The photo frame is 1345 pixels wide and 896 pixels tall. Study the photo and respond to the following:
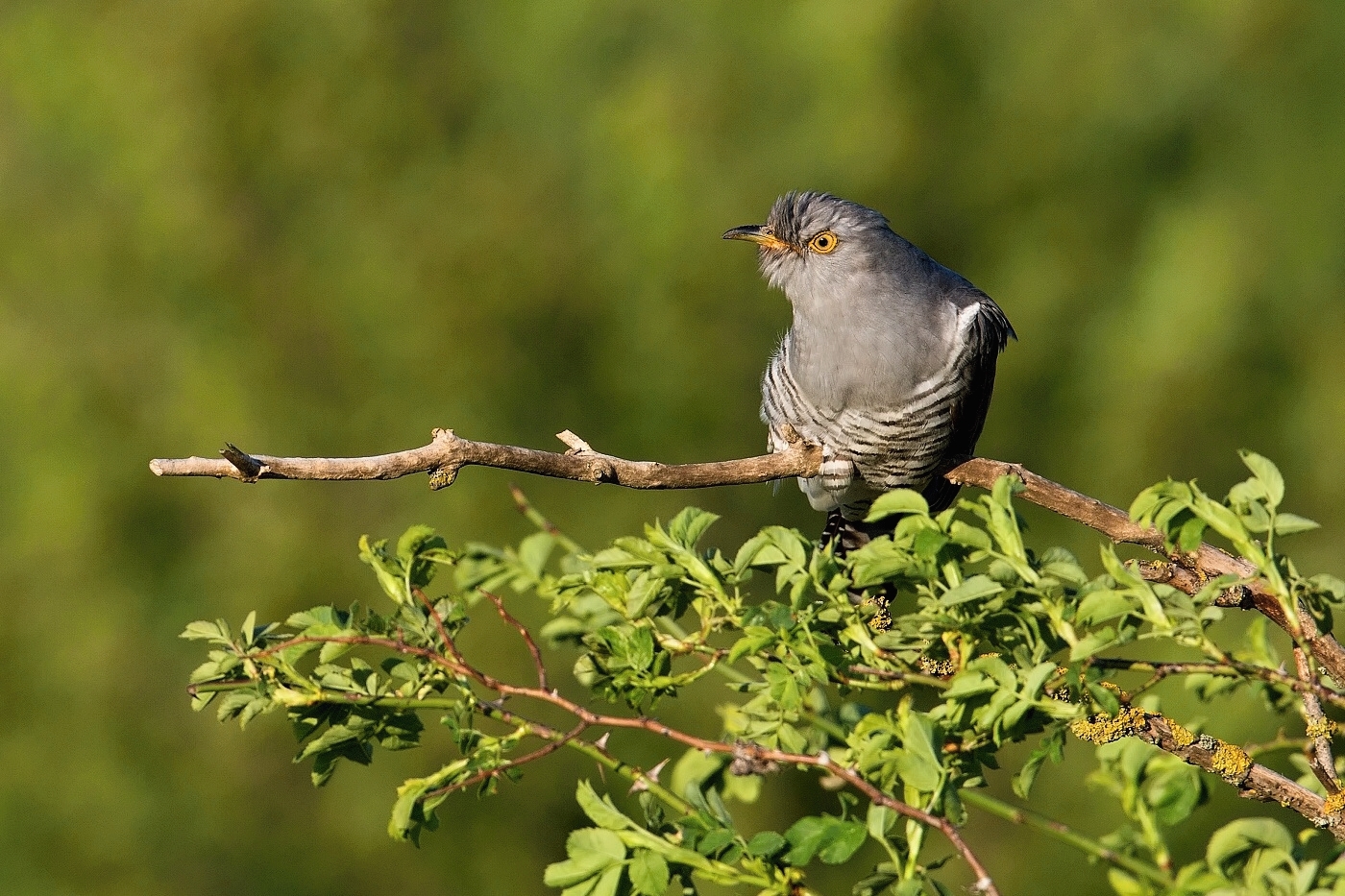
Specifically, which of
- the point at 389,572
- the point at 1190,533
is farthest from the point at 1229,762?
the point at 389,572

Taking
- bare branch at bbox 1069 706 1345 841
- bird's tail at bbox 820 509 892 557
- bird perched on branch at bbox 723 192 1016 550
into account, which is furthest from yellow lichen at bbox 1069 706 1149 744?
bird's tail at bbox 820 509 892 557

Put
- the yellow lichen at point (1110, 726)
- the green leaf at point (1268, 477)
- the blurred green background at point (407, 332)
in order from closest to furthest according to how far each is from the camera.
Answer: the green leaf at point (1268, 477) < the yellow lichen at point (1110, 726) < the blurred green background at point (407, 332)

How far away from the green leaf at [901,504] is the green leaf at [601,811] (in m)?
0.39

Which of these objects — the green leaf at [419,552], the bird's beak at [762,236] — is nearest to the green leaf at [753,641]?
the green leaf at [419,552]

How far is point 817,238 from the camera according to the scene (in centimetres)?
365

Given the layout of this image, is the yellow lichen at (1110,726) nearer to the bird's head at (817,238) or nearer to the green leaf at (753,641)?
the green leaf at (753,641)

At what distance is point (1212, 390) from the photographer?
7.47 m

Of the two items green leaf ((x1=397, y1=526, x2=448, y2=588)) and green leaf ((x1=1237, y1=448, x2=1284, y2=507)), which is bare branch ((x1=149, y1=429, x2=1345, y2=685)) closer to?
green leaf ((x1=1237, y1=448, x2=1284, y2=507))

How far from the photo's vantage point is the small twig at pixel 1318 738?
1.53 m

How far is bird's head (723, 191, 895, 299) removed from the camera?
3.62 m

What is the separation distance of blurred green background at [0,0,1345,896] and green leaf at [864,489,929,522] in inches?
183

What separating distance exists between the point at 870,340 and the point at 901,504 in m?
2.24

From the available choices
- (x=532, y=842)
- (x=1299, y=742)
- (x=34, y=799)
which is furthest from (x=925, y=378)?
(x=34, y=799)

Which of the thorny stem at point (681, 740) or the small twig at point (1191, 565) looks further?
the small twig at point (1191, 565)
